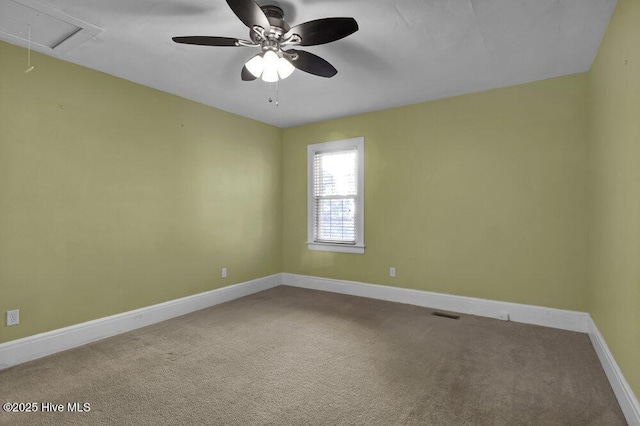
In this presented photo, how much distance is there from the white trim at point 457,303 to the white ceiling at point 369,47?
241 centimetres

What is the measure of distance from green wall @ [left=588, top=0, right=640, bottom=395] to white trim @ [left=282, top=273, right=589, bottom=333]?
0.42m

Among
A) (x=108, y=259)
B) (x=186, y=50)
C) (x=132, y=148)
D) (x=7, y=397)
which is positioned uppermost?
(x=186, y=50)

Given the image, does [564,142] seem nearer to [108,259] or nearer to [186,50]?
[186,50]

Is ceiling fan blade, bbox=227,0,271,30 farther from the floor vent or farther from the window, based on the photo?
the floor vent

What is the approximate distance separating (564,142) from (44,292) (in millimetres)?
5061

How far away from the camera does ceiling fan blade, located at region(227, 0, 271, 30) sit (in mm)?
1778

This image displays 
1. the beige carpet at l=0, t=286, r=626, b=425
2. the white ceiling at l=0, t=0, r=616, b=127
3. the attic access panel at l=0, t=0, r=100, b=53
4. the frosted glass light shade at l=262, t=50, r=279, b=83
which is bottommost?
the beige carpet at l=0, t=286, r=626, b=425

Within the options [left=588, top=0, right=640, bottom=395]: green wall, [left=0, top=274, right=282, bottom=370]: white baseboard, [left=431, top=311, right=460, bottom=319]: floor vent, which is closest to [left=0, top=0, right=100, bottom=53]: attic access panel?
[left=0, top=274, right=282, bottom=370]: white baseboard

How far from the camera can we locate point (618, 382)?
6.86 ft

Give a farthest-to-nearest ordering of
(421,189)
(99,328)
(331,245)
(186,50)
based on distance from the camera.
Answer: (331,245), (421,189), (99,328), (186,50)

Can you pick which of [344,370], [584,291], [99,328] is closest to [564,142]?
[584,291]

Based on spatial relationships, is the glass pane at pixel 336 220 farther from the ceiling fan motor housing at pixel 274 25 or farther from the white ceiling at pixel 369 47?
the ceiling fan motor housing at pixel 274 25

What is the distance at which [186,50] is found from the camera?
2.78m

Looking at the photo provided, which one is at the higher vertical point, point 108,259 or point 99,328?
point 108,259
